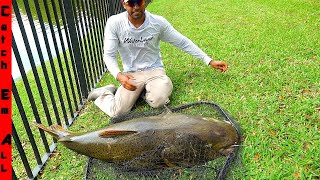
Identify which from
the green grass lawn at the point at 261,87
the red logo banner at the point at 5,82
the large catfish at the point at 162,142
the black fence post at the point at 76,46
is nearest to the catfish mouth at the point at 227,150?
the large catfish at the point at 162,142

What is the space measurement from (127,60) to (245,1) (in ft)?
21.4

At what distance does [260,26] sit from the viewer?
7.04 m

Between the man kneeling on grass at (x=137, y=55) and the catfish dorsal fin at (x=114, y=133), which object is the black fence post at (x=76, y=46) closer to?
the man kneeling on grass at (x=137, y=55)

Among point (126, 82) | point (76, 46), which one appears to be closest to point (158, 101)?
point (126, 82)

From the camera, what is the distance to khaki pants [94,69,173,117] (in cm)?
424

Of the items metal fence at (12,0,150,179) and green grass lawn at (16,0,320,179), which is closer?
green grass lawn at (16,0,320,179)

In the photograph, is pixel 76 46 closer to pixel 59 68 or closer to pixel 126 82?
pixel 59 68

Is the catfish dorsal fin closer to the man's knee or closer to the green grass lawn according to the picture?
the green grass lawn

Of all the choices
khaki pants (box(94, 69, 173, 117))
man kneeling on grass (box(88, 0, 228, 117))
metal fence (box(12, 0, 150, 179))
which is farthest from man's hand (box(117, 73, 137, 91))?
metal fence (box(12, 0, 150, 179))

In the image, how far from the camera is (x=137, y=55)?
4574 mm

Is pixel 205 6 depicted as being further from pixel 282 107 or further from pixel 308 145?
pixel 308 145

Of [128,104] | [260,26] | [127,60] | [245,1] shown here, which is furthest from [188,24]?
[128,104]

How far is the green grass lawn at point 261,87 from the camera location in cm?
307

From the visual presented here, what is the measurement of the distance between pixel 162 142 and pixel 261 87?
6.49 feet
